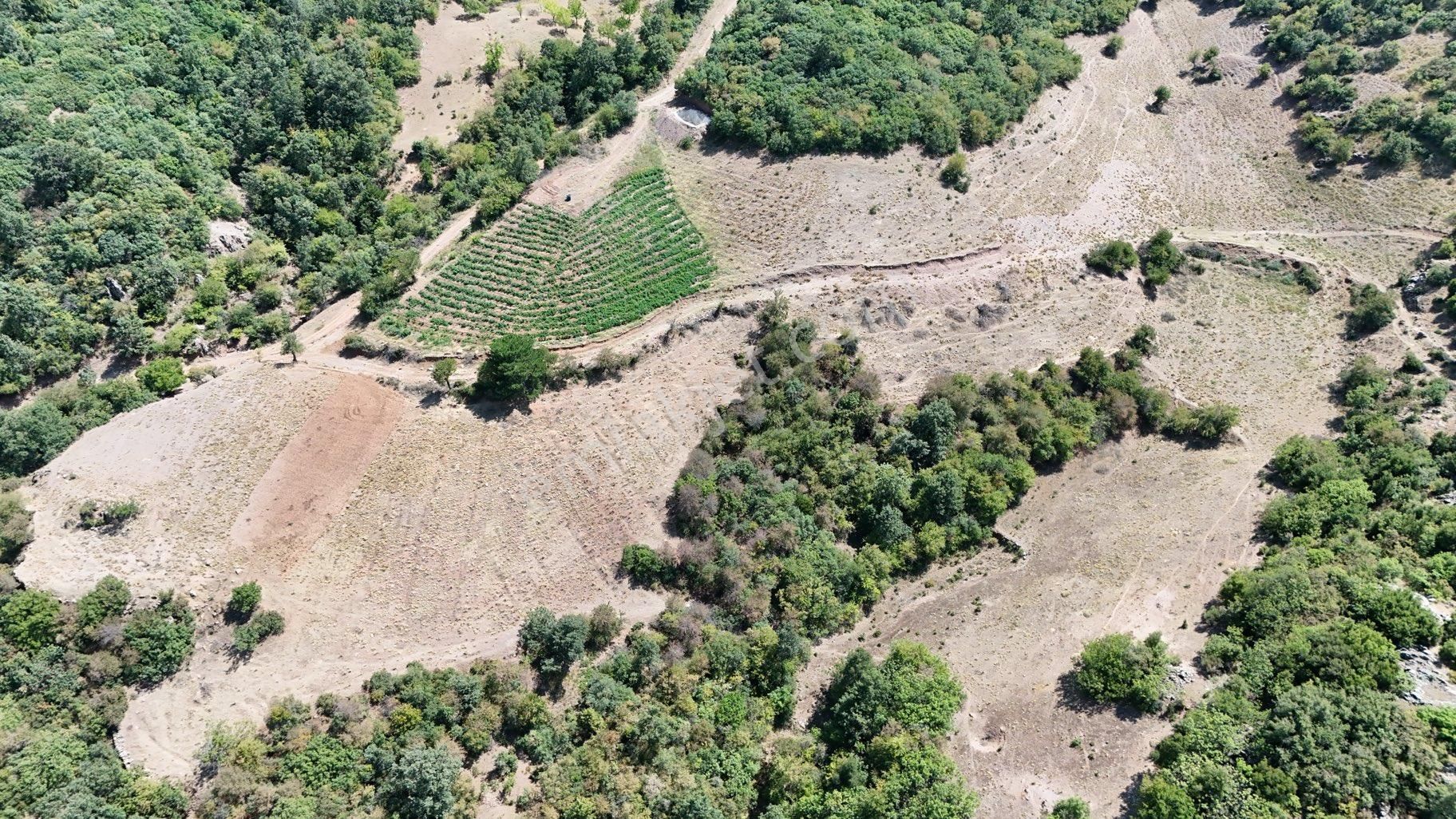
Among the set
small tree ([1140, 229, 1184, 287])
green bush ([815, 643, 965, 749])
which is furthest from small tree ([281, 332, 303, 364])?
small tree ([1140, 229, 1184, 287])

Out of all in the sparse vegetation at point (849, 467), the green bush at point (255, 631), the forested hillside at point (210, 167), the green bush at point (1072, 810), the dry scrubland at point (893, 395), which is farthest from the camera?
the forested hillside at point (210, 167)

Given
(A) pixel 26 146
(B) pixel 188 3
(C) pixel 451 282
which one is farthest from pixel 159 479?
(B) pixel 188 3

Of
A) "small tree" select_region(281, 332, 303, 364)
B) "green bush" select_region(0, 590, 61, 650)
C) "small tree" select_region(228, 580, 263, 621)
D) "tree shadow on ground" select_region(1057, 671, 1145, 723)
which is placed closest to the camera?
"green bush" select_region(0, 590, 61, 650)

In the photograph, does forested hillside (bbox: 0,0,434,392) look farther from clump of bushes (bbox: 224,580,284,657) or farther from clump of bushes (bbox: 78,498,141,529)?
clump of bushes (bbox: 224,580,284,657)

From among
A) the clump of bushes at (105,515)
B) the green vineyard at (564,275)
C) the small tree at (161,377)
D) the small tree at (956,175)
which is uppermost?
the small tree at (956,175)

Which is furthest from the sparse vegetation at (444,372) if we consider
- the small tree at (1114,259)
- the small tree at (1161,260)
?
the small tree at (1161,260)

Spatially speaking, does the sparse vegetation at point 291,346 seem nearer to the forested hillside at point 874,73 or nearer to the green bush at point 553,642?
the green bush at point 553,642
